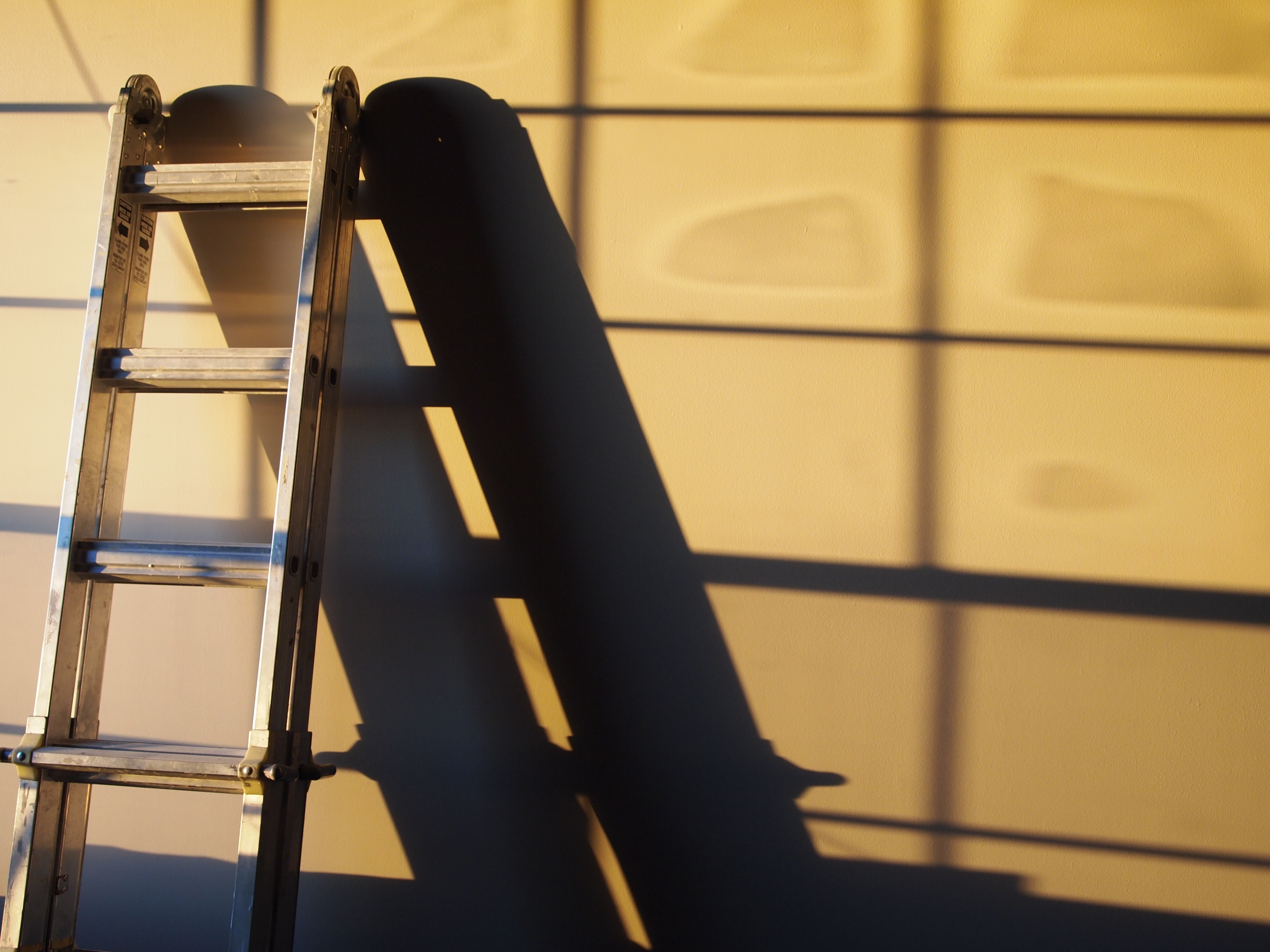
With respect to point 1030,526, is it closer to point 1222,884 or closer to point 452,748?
point 1222,884

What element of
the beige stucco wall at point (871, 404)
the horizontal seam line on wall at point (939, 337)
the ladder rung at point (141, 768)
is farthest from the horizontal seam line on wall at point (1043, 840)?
the ladder rung at point (141, 768)

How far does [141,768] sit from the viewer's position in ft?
5.33

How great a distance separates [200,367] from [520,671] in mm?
933

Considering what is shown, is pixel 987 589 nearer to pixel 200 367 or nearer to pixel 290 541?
pixel 290 541

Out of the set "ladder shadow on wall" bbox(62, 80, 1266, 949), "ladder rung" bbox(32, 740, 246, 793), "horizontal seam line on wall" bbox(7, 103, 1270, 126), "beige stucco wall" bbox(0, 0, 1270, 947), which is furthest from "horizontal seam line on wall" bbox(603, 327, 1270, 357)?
"ladder rung" bbox(32, 740, 246, 793)

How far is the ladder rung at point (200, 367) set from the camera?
70.1 inches

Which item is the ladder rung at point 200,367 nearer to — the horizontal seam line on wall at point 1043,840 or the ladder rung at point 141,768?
the ladder rung at point 141,768

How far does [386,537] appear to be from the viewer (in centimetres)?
195

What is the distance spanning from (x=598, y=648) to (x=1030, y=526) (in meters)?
0.97

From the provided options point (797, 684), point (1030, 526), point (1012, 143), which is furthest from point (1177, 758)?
point (1012, 143)

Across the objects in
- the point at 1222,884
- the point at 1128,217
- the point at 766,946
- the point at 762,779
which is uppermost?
the point at 1128,217

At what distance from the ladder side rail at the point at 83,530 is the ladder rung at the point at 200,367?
0.05m

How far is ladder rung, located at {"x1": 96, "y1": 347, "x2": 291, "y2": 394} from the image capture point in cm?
178

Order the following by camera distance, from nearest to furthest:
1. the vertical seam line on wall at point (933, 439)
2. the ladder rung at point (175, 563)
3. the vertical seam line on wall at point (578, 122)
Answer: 1. the ladder rung at point (175, 563)
2. the vertical seam line on wall at point (933, 439)
3. the vertical seam line on wall at point (578, 122)
